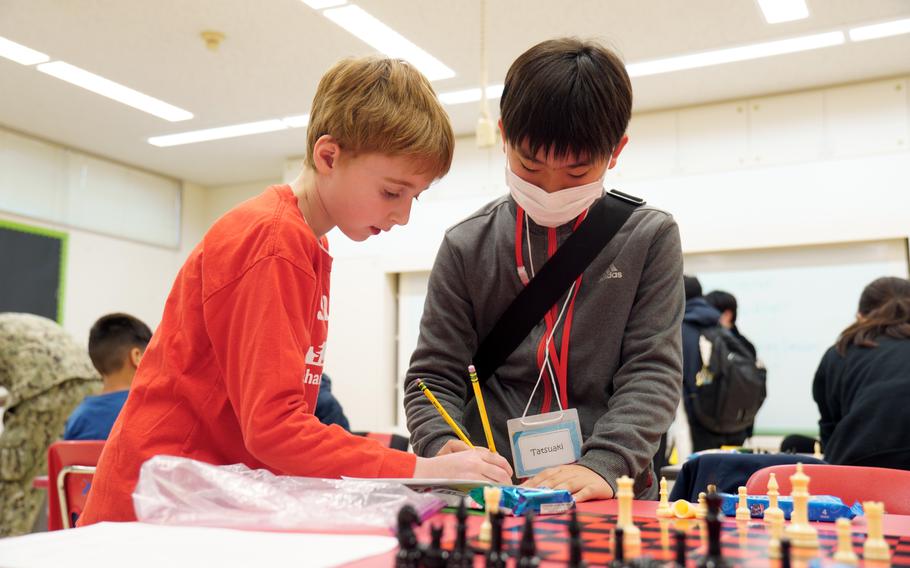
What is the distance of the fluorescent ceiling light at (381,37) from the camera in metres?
5.05

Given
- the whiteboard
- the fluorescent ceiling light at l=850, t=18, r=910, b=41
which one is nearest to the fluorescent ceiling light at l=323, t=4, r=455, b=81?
the fluorescent ceiling light at l=850, t=18, r=910, b=41

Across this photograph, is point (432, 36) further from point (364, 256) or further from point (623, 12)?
point (364, 256)

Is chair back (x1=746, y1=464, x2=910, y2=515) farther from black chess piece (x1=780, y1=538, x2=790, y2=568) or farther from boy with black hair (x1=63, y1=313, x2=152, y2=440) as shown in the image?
boy with black hair (x1=63, y1=313, x2=152, y2=440)

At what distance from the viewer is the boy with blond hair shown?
1.02m

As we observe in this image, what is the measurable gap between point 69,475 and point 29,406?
6.83ft

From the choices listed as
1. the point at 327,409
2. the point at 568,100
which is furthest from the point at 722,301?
the point at 568,100

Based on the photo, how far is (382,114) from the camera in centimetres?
126

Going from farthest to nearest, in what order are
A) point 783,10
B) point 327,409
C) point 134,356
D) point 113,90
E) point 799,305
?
point 113,90, point 799,305, point 783,10, point 134,356, point 327,409

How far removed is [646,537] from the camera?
78 centimetres

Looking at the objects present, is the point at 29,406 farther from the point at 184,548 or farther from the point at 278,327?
the point at 184,548

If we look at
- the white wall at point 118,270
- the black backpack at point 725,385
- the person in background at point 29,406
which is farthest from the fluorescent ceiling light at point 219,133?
the black backpack at point 725,385

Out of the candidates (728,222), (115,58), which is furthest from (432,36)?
(728,222)

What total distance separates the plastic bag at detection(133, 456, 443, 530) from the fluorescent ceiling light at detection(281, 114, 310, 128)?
6.27m

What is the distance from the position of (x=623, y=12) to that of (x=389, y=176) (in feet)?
13.6
